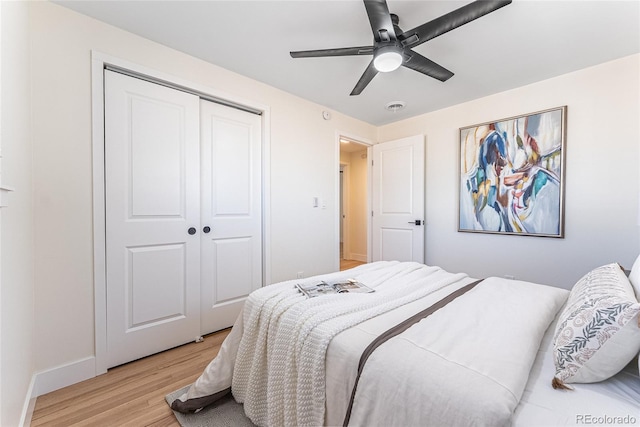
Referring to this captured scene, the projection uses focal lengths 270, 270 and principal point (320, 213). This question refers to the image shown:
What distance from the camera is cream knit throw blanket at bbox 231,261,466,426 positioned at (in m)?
1.04

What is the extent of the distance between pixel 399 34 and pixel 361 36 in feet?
1.23

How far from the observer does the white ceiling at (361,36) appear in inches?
67.2

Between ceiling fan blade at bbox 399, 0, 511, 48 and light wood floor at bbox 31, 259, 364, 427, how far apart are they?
2523 mm

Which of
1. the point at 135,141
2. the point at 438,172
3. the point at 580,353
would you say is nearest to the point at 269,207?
the point at 135,141

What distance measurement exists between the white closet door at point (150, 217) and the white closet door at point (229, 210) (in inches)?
3.9

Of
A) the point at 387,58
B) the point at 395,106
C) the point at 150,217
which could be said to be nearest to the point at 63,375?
the point at 150,217

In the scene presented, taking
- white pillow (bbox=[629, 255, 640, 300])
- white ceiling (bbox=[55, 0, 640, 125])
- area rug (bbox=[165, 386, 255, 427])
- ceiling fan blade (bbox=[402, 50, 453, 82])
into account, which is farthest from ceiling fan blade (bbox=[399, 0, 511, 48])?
area rug (bbox=[165, 386, 255, 427])

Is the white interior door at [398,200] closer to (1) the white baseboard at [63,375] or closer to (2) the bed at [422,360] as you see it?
(2) the bed at [422,360]

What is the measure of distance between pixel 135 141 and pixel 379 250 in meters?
3.07

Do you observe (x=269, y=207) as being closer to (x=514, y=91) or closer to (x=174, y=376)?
(x=174, y=376)

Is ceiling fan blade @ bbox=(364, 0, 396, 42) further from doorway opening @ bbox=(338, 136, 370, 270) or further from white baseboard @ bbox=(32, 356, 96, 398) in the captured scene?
doorway opening @ bbox=(338, 136, 370, 270)

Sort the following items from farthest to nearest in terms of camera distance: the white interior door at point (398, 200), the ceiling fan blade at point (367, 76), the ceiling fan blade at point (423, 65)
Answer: the white interior door at point (398, 200) < the ceiling fan blade at point (367, 76) < the ceiling fan blade at point (423, 65)

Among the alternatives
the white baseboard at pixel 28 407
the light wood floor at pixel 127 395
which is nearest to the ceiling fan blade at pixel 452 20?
the light wood floor at pixel 127 395

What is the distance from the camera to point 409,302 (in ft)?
4.54
